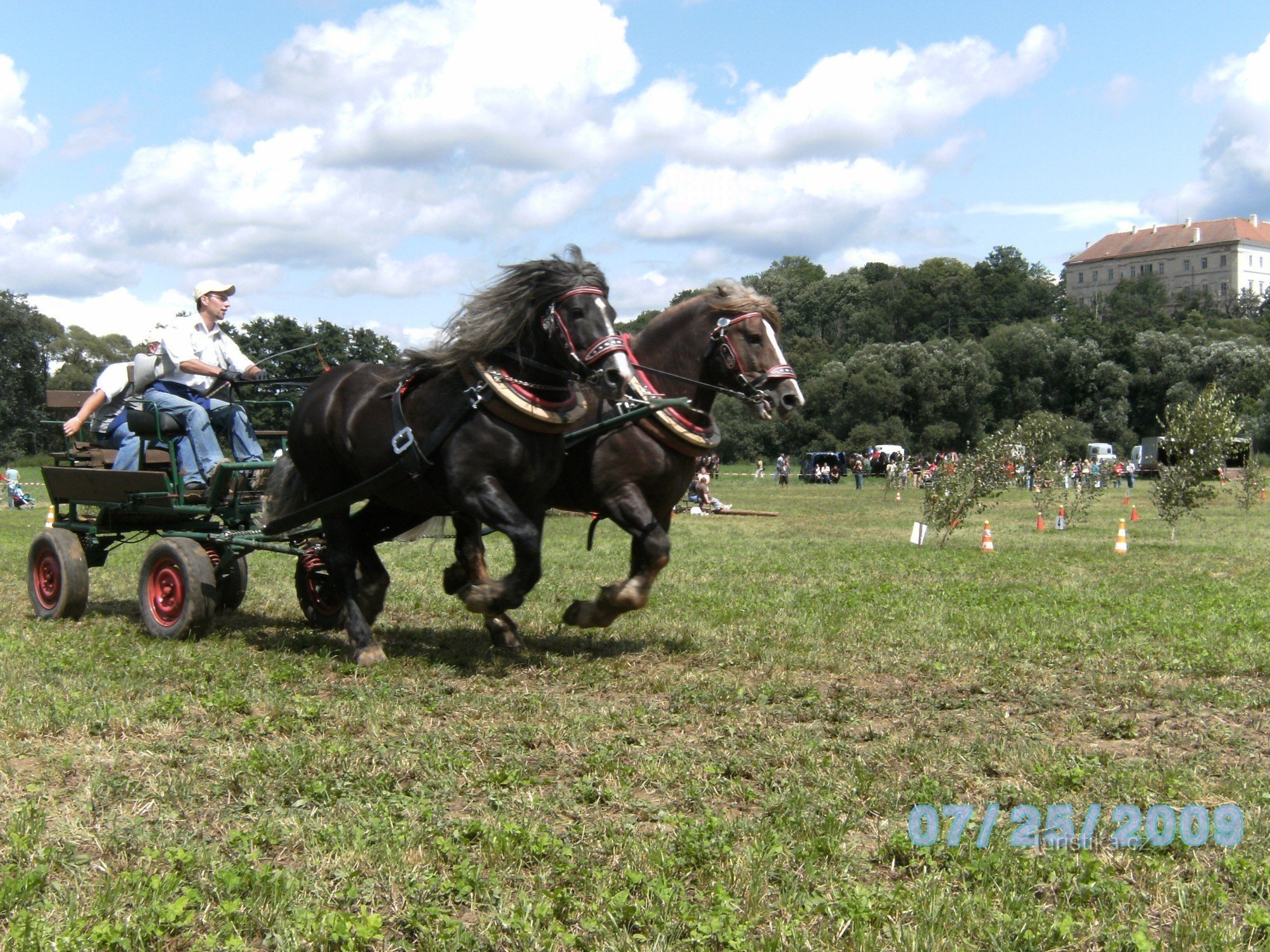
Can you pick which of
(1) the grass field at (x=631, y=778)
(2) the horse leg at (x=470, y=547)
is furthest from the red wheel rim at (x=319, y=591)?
(2) the horse leg at (x=470, y=547)

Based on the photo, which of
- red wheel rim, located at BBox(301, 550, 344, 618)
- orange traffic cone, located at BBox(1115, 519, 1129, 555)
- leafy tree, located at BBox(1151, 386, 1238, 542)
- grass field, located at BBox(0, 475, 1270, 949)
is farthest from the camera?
leafy tree, located at BBox(1151, 386, 1238, 542)

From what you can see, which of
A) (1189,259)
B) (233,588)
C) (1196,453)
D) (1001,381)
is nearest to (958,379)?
(1001,381)

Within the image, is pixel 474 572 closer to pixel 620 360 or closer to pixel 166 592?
pixel 620 360

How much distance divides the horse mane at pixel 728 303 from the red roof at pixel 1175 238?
153 m

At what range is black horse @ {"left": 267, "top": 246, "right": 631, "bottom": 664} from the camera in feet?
22.2

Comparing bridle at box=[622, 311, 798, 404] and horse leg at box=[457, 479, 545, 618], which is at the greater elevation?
bridle at box=[622, 311, 798, 404]

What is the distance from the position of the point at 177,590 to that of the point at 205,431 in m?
1.28

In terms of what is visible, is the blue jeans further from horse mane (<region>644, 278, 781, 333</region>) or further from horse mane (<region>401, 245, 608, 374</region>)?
horse mane (<region>644, 278, 781, 333</region>)

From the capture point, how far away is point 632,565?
747 cm

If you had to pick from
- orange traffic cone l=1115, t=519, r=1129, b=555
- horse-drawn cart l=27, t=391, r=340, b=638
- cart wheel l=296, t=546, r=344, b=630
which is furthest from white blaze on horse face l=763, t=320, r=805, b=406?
orange traffic cone l=1115, t=519, r=1129, b=555

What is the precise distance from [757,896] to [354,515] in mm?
5533

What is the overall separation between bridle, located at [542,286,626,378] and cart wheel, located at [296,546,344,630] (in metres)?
3.21

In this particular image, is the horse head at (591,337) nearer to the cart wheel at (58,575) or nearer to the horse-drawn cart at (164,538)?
the horse-drawn cart at (164,538)
